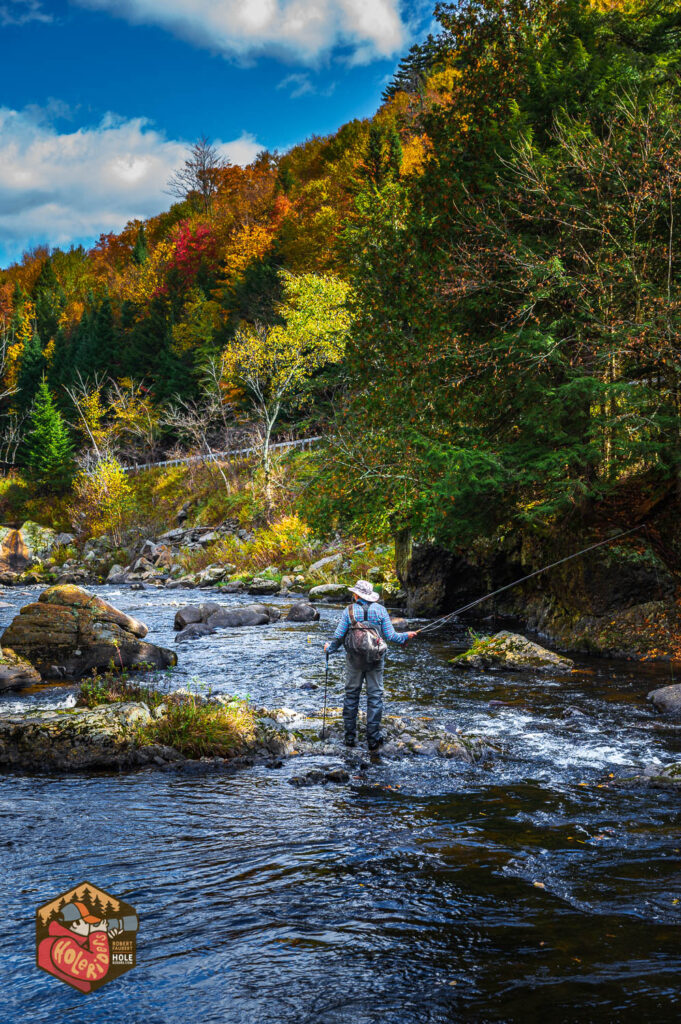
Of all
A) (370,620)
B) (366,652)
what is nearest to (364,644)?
(366,652)

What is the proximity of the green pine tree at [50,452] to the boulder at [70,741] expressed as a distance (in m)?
50.9

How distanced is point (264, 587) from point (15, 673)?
1579 cm

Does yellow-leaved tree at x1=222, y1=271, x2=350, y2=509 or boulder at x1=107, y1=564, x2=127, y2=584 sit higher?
yellow-leaved tree at x1=222, y1=271, x2=350, y2=509

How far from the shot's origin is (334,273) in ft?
137

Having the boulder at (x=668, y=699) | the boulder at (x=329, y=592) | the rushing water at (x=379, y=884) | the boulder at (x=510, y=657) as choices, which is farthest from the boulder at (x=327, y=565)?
the rushing water at (x=379, y=884)

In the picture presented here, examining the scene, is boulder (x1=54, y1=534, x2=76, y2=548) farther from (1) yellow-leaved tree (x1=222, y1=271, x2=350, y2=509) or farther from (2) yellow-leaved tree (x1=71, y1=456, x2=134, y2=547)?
(1) yellow-leaved tree (x1=222, y1=271, x2=350, y2=509)

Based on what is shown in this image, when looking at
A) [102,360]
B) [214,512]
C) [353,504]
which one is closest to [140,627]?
[353,504]

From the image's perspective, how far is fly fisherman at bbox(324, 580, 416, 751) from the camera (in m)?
9.10

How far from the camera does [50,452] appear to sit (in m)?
56.1

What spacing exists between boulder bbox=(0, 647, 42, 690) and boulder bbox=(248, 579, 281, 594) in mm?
15107

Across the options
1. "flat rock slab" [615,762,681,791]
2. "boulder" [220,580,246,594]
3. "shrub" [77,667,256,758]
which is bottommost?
"flat rock slab" [615,762,681,791]

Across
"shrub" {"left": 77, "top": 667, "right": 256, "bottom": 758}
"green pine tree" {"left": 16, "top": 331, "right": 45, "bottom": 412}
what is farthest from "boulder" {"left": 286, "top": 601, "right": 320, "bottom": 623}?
"green pine tree" {"left": 16, "top": 331, "right": 45, "bottom": 412}

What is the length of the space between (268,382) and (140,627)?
32735mm

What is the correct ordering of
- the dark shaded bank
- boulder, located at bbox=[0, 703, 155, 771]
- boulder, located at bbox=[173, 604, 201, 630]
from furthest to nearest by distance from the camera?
boulder, located at bbox=[173, 604, 201, 630]
the dark shaded bank
boulder, located at bbox=[0, 703, 155, 771]
